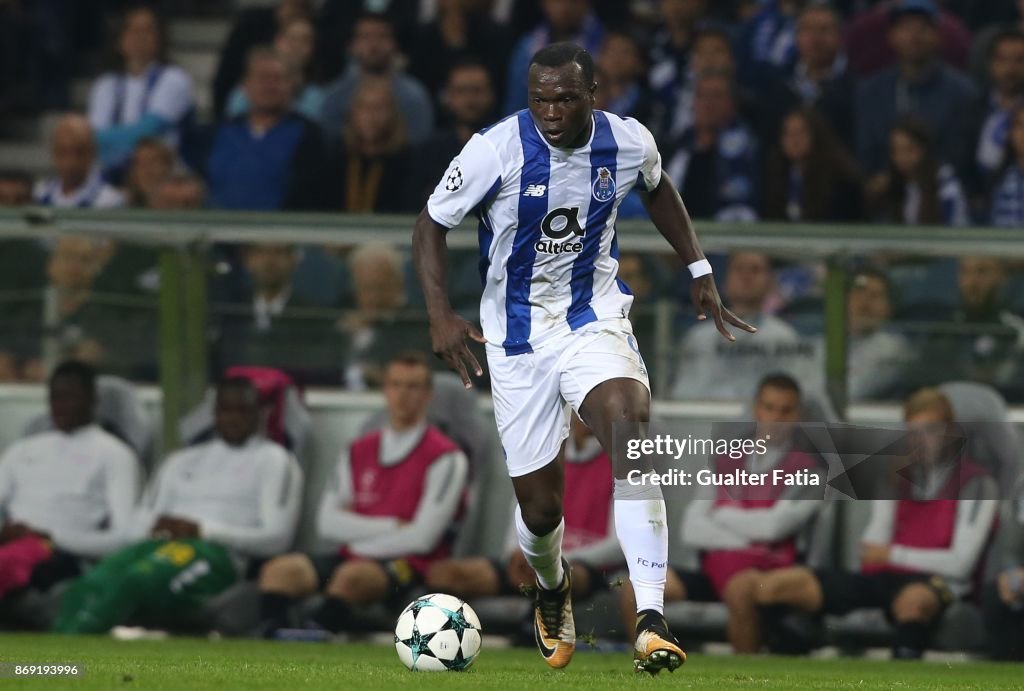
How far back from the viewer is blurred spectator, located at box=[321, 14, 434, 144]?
39.6 feet

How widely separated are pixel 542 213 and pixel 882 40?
636 cm

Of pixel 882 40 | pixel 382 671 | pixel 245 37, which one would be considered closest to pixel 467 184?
pixel 382 671

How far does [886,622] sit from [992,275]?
6.49ft

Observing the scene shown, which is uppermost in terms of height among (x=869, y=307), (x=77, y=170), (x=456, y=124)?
(x=456, y=124)

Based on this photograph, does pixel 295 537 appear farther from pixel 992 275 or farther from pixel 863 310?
pixel 992 275

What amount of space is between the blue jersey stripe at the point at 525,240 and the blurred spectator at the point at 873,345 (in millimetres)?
3342

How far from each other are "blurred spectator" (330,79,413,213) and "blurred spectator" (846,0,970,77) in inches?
128

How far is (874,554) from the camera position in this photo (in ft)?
31.1

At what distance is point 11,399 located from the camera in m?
10.6

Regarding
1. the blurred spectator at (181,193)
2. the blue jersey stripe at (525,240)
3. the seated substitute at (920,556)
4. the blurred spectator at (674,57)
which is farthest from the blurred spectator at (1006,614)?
the blurred spectator at (181,193)

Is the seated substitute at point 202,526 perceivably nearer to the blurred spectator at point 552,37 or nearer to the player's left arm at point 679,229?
the blurred spectator at point 552,37

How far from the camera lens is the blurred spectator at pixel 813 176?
10.8m

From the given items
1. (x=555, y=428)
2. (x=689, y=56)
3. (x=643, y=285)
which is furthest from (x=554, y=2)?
(x=555, y=428)

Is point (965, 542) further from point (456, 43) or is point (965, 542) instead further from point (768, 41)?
point (456, 43)
